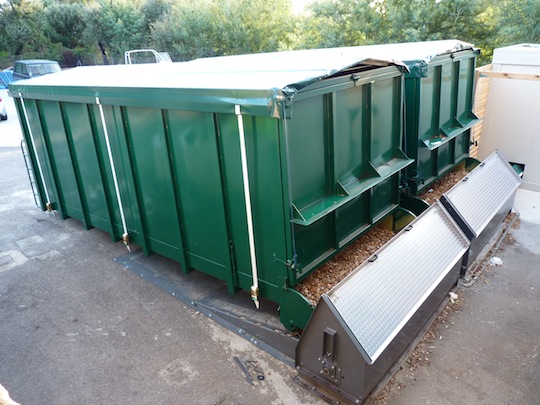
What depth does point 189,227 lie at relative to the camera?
473 cm

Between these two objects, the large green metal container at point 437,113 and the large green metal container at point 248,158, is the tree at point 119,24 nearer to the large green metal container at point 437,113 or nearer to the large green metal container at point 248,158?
the large green metal container at point 248,158

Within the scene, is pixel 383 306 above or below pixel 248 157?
below

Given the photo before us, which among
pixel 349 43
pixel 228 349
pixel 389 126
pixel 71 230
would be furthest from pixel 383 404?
pixel 349 43

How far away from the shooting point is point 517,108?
24.1 feet

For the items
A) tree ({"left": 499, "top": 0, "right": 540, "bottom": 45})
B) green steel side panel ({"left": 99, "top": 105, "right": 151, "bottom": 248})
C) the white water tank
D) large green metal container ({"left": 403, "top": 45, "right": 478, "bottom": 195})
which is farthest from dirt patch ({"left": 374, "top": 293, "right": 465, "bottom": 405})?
tree ({"left": 499, "top": 0, "right": 540, "bottom": 45})

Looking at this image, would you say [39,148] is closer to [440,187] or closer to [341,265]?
[341,265]

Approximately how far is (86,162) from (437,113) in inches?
193

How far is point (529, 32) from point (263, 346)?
42.8ft

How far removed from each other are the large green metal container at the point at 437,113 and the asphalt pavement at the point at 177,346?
1.41m

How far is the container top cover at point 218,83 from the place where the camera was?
342 cm

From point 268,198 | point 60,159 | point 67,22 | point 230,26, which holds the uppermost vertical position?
point 67,22

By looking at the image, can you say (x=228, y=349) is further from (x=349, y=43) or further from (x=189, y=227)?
(x=349, y=43)

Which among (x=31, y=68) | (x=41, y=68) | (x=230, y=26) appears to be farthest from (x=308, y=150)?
(x=230, y=26)

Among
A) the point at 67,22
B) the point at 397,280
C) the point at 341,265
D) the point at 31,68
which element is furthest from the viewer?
the point at 67,22
